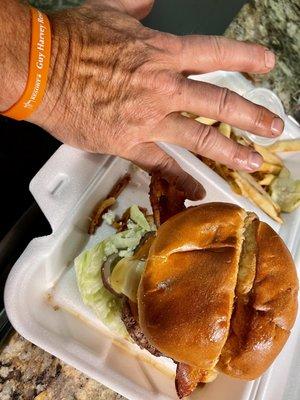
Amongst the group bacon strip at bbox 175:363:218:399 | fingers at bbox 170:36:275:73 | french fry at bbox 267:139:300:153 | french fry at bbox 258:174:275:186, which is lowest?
bacon strip at bbox 175:363:218:399

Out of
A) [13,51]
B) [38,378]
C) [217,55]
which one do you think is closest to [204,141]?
[217,55]

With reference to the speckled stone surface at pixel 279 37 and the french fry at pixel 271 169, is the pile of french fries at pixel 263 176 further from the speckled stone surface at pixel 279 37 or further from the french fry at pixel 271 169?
the speckled stone surface at pixel 279 37

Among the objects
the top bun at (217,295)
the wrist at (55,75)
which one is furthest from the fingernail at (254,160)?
the wrist at (55,75)

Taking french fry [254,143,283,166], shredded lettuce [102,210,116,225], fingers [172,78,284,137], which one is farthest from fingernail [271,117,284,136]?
shredded lettuce [102,210,116,225]

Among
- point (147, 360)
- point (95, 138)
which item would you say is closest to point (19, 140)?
point (95, 138)

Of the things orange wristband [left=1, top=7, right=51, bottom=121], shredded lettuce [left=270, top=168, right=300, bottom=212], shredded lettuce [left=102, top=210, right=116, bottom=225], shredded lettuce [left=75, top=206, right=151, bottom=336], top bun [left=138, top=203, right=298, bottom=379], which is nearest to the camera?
top bun [left=138, top=203, right=298, bottom=379]

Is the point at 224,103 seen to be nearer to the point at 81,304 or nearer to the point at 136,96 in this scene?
the point at 136,96

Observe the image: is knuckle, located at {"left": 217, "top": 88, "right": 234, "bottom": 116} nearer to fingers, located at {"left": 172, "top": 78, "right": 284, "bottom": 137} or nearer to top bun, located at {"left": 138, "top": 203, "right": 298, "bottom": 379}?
fingers, located at {"left": 172, "top": 78, "right": 284, "bottom": 137}

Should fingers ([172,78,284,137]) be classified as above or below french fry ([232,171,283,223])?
above
